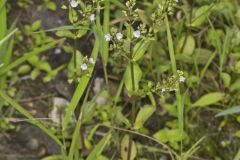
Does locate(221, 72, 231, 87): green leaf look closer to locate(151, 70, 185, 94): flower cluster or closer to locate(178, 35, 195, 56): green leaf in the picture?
locate(178, 35, 195, 56): green leaf

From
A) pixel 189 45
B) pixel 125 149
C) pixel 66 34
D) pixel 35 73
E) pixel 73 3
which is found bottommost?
pixel 125 149

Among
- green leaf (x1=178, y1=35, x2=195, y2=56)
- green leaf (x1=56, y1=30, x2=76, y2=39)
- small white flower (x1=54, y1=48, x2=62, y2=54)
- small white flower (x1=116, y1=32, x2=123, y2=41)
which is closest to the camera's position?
small white flower (x1=116, y1=32, x2=123, y2=41)

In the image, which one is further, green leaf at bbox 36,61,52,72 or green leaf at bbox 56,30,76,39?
green leaf at bbox 36,61,52,72

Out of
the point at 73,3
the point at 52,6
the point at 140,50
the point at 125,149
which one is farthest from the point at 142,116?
the point at 52,6

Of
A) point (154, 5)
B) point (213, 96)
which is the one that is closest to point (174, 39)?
point (154, 5)

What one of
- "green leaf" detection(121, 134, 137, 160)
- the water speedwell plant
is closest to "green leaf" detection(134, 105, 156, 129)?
the water speedwell plant

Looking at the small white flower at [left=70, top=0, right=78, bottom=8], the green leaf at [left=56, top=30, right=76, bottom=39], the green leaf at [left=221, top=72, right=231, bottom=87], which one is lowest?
the green leaf at [left=221, top=72, right=231, bottom=87]

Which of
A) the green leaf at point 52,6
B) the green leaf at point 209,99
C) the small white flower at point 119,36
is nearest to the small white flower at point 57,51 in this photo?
the green leaf at point 52,6

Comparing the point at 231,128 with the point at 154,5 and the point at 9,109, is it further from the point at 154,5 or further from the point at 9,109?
the point at 9,109

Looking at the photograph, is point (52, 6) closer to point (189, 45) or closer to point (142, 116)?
point (189, 45)
